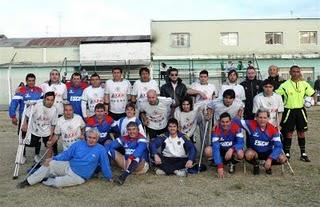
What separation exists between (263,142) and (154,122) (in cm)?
203

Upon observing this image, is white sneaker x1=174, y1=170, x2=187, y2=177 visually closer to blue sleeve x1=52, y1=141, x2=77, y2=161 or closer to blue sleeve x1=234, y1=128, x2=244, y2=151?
blue sleeve x1=234, y1=128, x2=244, y2=151

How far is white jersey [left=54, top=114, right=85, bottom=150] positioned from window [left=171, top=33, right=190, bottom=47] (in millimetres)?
29328

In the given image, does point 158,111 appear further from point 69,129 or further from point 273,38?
point 273,38

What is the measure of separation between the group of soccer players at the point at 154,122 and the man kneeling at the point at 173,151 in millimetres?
17

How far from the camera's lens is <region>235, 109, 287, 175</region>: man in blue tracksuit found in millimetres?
7336

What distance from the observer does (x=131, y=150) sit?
7.57m

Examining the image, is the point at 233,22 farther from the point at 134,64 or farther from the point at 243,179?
the point at 243,179

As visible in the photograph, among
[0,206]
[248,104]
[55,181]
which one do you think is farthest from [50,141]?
[248,104]

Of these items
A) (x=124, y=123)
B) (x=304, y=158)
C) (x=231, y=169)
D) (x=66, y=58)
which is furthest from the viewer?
(x=66, y=58)

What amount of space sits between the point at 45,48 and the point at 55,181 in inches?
1299

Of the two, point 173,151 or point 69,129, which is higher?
point 69,129

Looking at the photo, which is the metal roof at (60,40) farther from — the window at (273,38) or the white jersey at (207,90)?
the white jersey at (207,90)

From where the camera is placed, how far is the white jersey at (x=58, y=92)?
28.5ft

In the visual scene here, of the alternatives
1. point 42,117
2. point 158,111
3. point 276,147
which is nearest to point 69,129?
point 42,117
